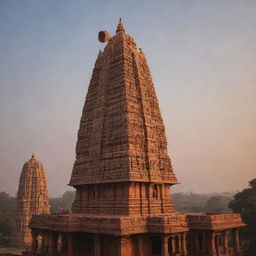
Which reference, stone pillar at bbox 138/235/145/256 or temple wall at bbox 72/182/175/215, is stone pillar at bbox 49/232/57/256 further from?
stone pillar at bbox 138/235/145/256

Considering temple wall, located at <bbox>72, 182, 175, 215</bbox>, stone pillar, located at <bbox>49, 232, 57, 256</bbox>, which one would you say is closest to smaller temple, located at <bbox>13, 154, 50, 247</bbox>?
temple wall, located at <bbox>72, 182, 175, 215</bbox>

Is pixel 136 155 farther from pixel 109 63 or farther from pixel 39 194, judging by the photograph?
pixel 39 194

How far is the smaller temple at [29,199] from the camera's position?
4931cm

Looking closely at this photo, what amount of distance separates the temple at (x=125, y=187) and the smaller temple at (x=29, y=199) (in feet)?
103

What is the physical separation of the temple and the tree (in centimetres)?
1208

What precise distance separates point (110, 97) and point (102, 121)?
188 cm

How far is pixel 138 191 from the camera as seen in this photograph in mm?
18406

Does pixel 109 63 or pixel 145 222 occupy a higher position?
pixel 109 63

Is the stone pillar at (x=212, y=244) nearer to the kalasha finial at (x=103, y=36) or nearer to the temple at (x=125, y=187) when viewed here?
the temple at (x=125, y=187)

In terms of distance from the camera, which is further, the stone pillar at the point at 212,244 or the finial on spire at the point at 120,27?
the finial on spire at the point at 120,27

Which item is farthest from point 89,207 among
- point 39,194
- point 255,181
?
point 39,194

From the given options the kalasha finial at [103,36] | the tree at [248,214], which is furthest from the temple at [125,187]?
the tree at [248,214]

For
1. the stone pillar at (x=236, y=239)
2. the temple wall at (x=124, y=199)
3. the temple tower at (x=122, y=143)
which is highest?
the temple tower at (x=122, y=143)

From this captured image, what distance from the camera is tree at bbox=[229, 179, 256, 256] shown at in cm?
2986
